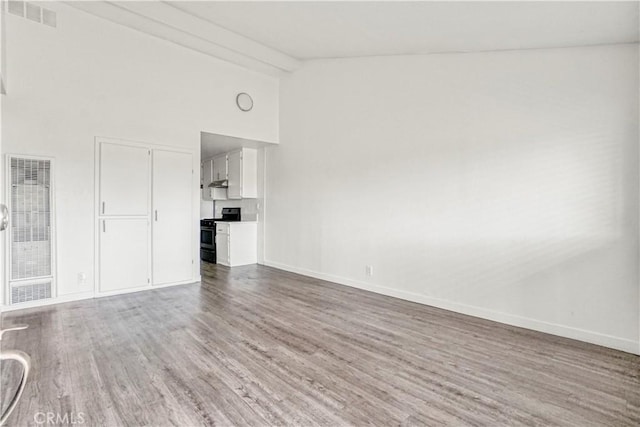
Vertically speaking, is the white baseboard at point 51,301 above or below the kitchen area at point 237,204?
below

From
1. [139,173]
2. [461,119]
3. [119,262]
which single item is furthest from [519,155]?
[119,262]

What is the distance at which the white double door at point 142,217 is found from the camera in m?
4.47

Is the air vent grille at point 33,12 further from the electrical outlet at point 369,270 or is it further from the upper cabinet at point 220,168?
the electrical outlet at point 369,270

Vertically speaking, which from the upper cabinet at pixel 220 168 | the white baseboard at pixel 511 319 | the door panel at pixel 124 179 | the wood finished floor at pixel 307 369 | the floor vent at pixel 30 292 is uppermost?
the upper cabinet at pixel 220 168

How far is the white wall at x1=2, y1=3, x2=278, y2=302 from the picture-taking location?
3.90m

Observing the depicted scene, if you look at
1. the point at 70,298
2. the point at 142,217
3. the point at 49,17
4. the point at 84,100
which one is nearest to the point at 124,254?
the point at 142,217

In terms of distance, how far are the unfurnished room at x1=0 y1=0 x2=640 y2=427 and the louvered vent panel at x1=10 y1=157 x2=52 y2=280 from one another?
0.02 metres

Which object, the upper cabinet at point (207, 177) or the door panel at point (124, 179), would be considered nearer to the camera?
the door panel at point (124, 179)

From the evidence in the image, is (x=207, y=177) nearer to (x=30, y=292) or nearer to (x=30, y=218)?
(x=30, y=218)

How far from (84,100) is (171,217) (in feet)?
5.83

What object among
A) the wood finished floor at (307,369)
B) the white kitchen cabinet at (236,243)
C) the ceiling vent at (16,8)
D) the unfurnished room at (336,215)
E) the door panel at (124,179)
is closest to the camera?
the wood finished floor at (307,369)

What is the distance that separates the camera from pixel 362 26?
392cm

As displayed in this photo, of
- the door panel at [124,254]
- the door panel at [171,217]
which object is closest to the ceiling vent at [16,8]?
the door panel at [171,217]

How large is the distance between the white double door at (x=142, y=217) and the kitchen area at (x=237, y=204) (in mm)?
1309
